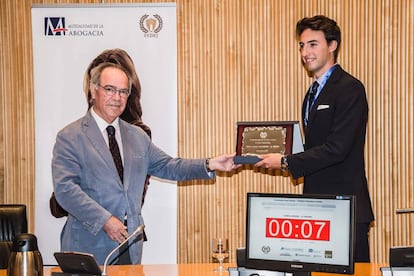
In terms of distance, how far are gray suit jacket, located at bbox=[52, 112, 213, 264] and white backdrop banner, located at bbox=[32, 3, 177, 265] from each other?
107 centimetres

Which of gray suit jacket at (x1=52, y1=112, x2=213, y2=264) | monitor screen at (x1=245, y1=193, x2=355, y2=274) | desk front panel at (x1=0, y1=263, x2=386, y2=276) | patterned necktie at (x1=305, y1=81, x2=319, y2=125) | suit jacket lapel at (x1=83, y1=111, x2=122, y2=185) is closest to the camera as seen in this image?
monitor screen at (x1=245, y1=193, x2=355, y2=274)

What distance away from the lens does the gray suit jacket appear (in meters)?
3.99

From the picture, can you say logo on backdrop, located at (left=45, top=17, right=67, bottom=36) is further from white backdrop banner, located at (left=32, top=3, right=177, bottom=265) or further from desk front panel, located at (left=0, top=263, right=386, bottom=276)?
desk front panel, located at (left=0, top=263, right=386, bottom=276)

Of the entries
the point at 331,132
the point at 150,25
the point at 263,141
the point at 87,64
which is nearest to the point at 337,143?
the point at 331,132

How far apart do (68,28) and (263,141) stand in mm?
1858

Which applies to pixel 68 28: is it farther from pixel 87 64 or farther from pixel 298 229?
pixel 298 229

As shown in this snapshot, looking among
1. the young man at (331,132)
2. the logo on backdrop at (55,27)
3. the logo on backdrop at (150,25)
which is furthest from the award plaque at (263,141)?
the logo on backdrop at (55,27)

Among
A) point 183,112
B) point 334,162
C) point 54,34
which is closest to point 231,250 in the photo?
point 183,112

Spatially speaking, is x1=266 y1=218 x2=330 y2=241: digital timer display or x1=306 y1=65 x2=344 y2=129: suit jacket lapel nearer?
x1=266 y1=218 x2=330 y2=241: digital timer display

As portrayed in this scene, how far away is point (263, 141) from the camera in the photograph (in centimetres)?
466

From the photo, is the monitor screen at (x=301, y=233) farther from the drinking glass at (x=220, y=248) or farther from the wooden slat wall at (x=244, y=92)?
the wooden slat wall at (x=244, y=92)

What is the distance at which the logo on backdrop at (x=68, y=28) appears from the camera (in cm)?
534

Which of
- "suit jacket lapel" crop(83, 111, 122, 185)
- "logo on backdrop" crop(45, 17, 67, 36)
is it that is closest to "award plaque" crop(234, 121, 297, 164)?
"suit jacket lapel" crop(83, 111, 122, 185)

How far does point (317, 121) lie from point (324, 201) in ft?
4.71
